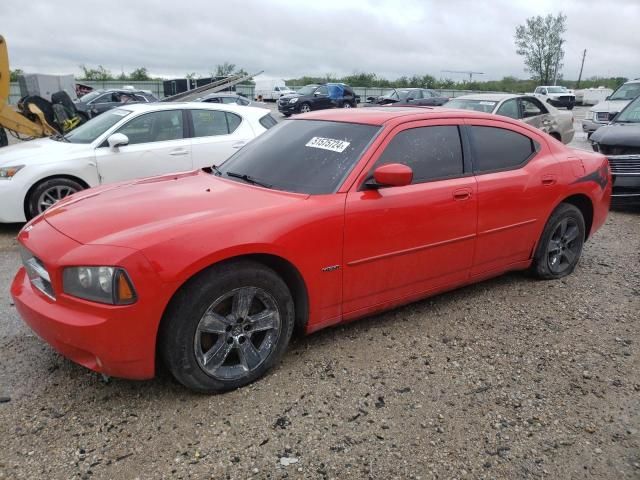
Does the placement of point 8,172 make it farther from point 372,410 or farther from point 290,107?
point 290,107

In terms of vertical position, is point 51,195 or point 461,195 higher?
point 461,195

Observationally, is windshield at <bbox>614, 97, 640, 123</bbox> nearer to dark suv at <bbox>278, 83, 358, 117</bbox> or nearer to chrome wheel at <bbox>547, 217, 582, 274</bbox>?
chrome wheel at <bbox>547, 217, 582, 274</bbox>

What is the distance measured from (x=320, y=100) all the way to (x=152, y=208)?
80.9 feet

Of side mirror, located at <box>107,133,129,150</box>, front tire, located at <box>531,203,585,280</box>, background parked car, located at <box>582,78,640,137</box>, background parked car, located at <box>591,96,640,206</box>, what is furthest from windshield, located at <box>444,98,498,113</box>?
side mirror, located at <box>107,133,129,150</box>

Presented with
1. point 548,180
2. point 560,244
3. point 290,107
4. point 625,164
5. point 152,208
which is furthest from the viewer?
point 290,107

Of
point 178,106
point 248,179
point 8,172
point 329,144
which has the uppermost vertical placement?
point 178,106

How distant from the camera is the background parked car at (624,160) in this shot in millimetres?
7145

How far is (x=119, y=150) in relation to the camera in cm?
623

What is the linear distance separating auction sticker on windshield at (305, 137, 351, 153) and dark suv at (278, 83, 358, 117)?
23.1m

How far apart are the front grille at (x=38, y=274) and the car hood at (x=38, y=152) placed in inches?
134

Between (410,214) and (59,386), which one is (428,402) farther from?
(59,386)

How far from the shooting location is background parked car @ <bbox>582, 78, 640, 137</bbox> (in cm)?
1412

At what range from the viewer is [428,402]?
2822 millimetres

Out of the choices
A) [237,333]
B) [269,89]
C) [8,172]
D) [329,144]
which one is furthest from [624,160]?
[269,89]
